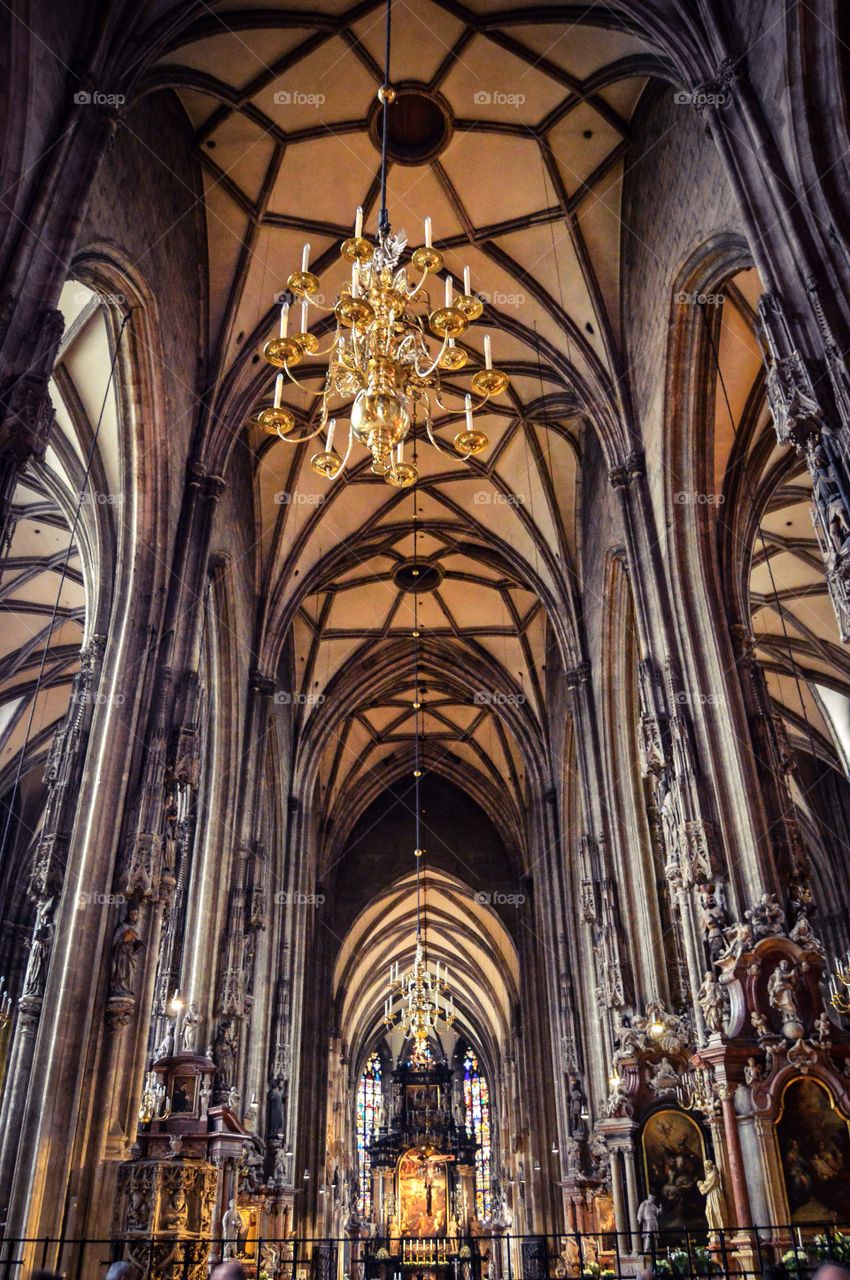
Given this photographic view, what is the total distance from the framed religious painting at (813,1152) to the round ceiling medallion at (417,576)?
54.6 feet

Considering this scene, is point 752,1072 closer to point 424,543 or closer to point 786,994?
point 786,994

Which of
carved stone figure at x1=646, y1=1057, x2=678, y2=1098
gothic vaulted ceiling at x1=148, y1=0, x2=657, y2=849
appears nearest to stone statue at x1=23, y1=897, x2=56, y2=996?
gothic vaulted ceiling at x1=148, y1=0, x2=657, y2=849

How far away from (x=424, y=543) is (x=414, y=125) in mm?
10829

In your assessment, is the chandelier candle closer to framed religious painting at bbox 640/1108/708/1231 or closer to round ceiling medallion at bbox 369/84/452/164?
round ceiling medallion at bbox 369/84/452/164

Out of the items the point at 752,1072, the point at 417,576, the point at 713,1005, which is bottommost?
the point at 752,1072

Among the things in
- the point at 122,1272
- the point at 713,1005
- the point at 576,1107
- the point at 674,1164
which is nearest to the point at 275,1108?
the point at 576,1107

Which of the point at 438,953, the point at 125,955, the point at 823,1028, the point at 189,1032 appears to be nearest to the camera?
the point at 823,1028

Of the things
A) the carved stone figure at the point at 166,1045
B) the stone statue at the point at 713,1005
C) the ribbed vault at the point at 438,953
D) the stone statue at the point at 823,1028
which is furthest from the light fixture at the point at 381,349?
the ribbed vault at the point at 438,953

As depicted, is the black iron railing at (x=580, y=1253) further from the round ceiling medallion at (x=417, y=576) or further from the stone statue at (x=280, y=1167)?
the round ceiling medallion at (x=417, y=576)

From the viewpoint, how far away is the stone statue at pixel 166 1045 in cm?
1470

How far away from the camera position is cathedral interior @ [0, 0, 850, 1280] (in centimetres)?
953

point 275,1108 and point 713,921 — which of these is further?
point 275,1108

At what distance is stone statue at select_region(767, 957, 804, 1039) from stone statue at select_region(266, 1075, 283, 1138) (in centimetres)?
1398

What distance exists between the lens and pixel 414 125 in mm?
14906
